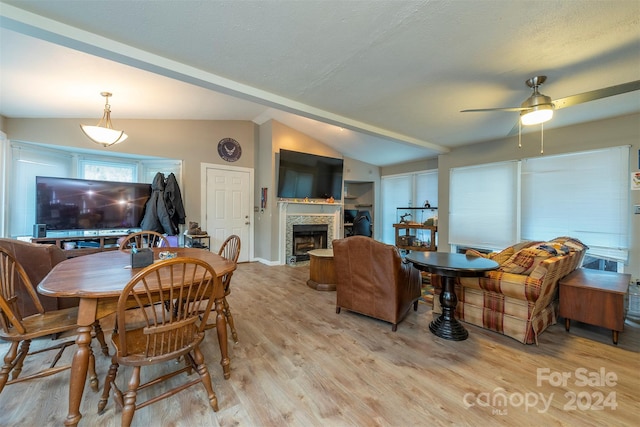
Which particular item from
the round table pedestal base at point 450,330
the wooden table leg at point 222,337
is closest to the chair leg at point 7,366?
the wooden table leg at point 222,337

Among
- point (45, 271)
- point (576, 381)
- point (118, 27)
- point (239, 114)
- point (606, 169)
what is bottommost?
point (576, 381)

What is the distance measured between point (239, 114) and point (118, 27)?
3.52 metres

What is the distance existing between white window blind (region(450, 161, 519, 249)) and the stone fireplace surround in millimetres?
2566

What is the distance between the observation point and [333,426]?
1.45 m

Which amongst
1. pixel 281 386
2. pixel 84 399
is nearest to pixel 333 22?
pixel 281 386

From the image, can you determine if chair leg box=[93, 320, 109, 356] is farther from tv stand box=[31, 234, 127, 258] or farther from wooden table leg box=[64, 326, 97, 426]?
tv stand box=[31, 234, 127, 258]

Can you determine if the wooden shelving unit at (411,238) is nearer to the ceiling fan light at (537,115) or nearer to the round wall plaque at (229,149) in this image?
the ceiling fan light at (537,115)

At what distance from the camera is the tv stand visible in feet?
12.5

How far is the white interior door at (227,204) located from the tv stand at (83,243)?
4.98ft

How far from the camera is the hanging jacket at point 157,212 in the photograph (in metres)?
4.58

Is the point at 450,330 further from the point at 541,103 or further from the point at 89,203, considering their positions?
the point at 89,203

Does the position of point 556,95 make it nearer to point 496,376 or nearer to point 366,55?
point 366,55

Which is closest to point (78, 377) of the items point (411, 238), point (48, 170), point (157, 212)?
point (157, 212)

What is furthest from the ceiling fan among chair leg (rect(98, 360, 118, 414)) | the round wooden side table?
chair leg (rect(98, 360, 118, 414))
